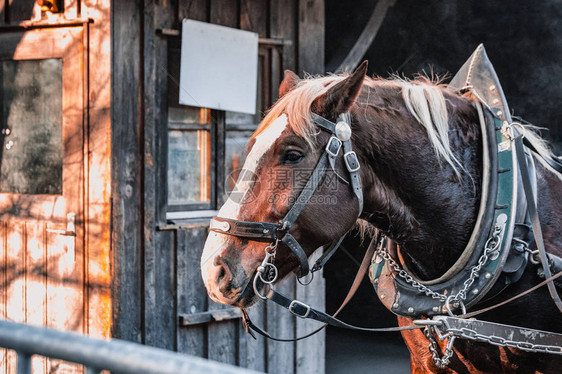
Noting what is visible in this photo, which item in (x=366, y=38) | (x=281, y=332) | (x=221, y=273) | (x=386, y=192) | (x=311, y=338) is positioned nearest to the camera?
(x=221, y=273)

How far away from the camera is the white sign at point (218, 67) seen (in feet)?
12.8

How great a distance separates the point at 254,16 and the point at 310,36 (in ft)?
1.33

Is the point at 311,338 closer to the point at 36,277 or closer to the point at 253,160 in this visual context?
the point at 36,277

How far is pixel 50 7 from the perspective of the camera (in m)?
3.80

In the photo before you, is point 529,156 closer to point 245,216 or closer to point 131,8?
point 245,216

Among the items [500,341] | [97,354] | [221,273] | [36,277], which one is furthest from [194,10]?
[97,354]

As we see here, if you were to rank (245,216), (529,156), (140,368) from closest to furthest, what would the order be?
(140,368) < (245,216) < (529,156)

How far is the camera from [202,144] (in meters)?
4.11

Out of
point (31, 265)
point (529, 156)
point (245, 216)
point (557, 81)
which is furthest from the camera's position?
point (557, 81)

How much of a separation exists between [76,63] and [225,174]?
106 centimetres

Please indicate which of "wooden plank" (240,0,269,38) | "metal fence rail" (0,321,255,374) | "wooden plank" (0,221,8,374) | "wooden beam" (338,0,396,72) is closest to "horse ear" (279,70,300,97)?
"metal fence rail" (0,321,255,374)

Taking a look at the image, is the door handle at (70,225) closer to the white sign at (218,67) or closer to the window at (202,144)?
the window at (202,144)

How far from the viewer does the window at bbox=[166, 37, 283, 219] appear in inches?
157

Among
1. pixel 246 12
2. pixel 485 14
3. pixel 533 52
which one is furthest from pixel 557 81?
pixel 246 12
